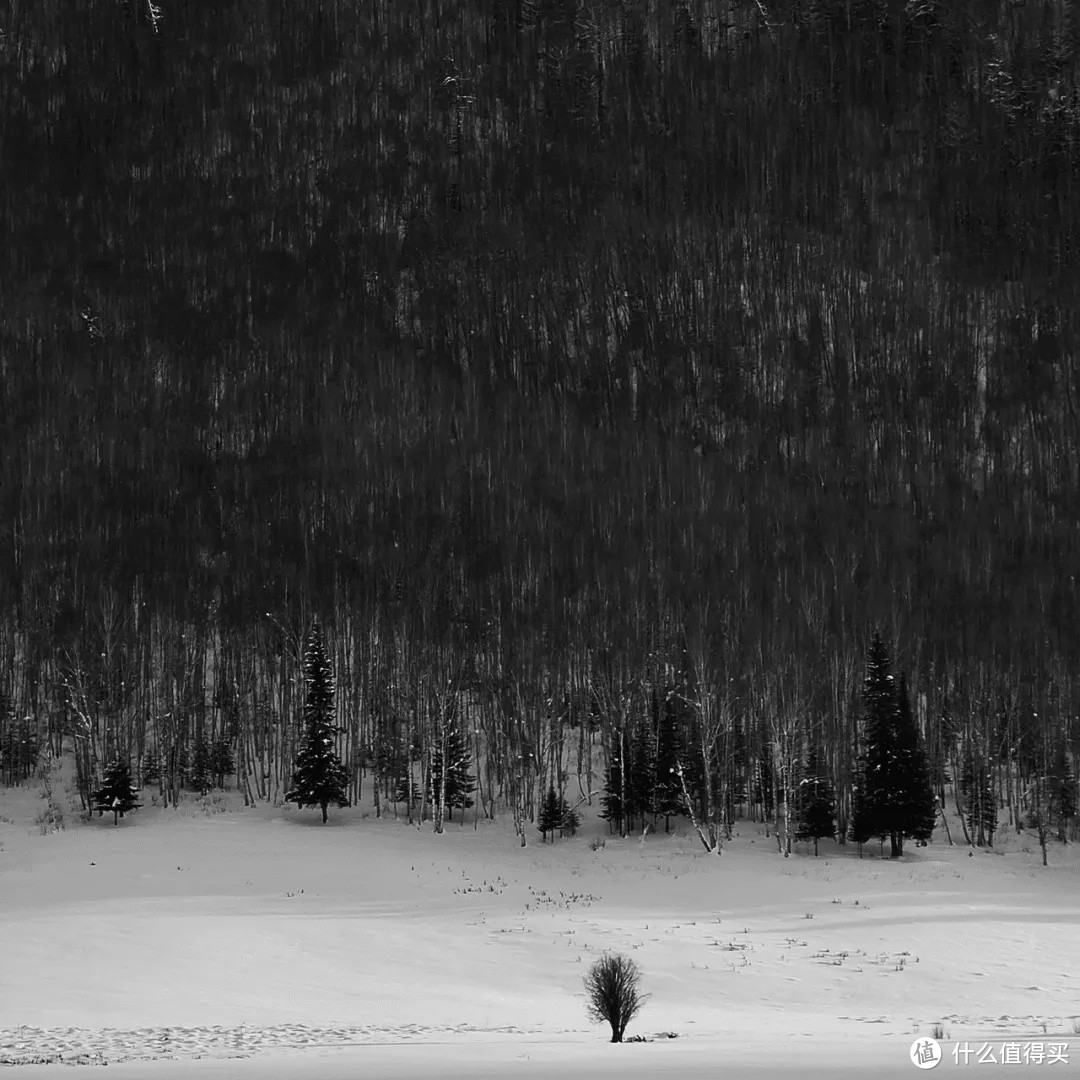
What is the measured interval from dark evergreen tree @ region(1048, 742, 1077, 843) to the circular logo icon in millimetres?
46268

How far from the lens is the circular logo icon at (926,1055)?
1315 cm

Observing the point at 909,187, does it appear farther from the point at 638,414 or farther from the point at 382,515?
the point at 382,515

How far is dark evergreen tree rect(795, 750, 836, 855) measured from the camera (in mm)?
54781

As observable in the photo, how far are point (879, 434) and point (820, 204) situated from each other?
3794 centimetres

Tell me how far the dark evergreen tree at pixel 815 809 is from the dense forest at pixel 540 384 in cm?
167

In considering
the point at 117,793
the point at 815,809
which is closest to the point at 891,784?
the point at 815,809

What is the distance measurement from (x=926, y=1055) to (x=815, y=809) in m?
41.2

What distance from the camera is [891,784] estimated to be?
2078 inches

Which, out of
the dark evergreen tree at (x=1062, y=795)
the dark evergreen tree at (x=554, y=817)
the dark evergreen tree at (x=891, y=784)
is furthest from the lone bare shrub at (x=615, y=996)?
the dark evergreen tree at (x=1062, y=795)

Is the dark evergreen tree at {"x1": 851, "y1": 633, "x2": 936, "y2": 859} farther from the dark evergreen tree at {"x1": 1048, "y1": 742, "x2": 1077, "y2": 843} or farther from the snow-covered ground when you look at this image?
the dark evergreen tree at {"x1": 1048, "y1": 742, "x2": 1077, "y2": 843}

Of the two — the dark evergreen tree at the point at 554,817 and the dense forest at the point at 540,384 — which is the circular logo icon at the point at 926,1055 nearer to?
the dense forest at the point at 540,384

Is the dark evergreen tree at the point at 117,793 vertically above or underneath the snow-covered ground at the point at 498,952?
above

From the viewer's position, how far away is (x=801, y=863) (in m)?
50.0

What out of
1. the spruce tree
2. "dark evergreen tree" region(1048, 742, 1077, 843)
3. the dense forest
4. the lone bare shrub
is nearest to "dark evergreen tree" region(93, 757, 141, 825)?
the dense forest
